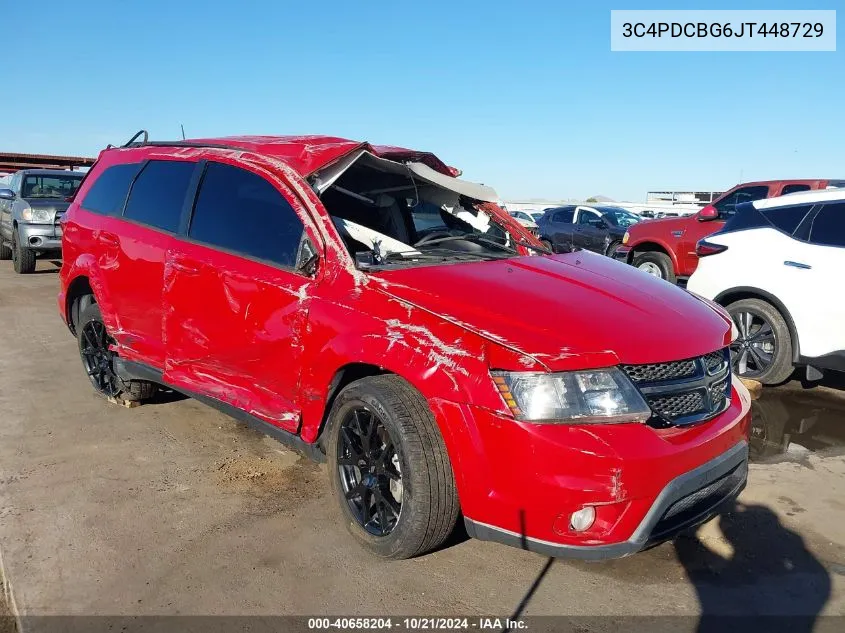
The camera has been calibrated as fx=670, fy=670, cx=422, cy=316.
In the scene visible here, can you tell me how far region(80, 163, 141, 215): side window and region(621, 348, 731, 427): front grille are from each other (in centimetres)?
361

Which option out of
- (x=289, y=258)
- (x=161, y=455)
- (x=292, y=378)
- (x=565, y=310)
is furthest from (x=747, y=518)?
(x=161, y=455)

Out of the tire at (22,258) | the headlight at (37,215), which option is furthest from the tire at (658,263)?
the tire at (22,258)

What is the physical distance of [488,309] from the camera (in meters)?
2.72

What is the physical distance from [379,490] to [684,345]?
1.42 metres

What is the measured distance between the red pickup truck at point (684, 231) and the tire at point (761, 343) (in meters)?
3.71

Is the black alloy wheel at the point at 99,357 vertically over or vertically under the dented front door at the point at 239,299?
under

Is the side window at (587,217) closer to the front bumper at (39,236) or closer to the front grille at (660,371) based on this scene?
the front bumper at (39,236)

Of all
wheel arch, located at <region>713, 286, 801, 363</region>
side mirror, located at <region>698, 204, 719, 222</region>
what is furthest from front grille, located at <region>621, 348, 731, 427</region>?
side mirror, located at <region>698, 204, 719, 222</region>

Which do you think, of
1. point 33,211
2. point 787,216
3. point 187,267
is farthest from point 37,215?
point 787,216

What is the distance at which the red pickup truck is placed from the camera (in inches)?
371

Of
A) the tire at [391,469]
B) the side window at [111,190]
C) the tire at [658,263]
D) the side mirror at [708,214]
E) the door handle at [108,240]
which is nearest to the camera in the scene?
the tire at [391,469]

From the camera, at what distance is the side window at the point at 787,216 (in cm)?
551

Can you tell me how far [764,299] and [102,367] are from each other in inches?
208

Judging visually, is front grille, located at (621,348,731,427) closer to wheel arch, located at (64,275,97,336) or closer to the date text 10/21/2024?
the date text 10/21/2024
